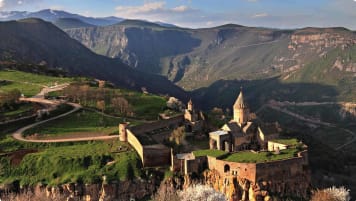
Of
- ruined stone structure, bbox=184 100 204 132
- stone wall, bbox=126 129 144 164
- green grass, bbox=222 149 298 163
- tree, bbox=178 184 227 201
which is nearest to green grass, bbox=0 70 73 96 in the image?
stone wall, bbox=126 129 144 164

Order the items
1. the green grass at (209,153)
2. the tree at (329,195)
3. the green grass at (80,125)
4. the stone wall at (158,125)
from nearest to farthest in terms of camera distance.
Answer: the tree at (329,195) → the green grass at (209,153) → the stone wall at (158,125) → the green grass at (80,125)

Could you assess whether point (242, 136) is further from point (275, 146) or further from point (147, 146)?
point (147, 146)

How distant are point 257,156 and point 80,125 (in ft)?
132

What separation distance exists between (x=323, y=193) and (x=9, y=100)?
69.7 meters

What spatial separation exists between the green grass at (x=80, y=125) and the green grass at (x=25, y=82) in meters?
25.5

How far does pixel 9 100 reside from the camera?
9694 cm

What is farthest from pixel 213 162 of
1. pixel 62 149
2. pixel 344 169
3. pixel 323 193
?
pixel 344 169

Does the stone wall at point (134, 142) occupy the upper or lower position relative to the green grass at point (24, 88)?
lower

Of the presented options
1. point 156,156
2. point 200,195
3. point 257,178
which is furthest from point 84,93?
point 200,195

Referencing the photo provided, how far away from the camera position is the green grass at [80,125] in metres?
85.4

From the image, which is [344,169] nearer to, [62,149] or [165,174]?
[165,174]

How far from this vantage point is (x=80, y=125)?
89500 mm

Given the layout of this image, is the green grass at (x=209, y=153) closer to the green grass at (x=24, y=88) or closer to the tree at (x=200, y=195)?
the tree at (x=200, y=195)

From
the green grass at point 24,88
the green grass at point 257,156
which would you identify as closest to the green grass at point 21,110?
the green grass at point 24,88
